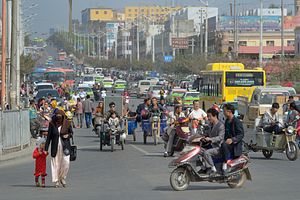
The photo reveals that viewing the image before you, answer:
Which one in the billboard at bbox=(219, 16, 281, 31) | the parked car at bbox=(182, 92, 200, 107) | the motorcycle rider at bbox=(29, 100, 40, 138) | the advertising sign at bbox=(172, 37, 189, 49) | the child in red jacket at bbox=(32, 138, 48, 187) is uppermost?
the billboard at bbox=(219, 16, 281, 31)

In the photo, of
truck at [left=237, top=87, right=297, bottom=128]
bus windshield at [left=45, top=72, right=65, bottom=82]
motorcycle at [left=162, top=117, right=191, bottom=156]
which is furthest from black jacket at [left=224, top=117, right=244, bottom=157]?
bus windshield at [left=45, top=72, right=65, bottom=82]

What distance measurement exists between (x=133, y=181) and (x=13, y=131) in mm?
10133

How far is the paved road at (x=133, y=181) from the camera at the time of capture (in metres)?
17.6

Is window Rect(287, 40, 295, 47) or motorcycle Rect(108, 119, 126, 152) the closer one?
motorcycle Rect(108, 119, 126, 152)

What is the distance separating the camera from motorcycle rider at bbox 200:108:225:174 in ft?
60.1

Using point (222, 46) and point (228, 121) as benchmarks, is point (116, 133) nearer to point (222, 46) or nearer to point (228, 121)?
point (228, 121)

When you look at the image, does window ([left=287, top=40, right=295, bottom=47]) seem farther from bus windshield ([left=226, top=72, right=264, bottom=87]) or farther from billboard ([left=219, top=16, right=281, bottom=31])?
bus windshield ([left=226, top=72, right=264, bottom=87])

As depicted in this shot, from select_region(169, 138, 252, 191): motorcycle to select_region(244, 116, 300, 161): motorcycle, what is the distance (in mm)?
7997

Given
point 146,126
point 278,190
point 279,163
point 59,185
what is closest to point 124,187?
point 59,185

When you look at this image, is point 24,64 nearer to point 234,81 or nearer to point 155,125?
point 234,81

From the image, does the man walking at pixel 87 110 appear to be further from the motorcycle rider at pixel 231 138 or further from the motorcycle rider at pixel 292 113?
the motorcycle rider at pixel 231 138

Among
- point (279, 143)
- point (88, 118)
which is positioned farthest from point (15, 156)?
point (88, 118)

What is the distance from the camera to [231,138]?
1864 centimetres

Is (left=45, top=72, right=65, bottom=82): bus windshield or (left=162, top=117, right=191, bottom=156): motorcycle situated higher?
(left=45, top=72, right=65, bottom=82): bus windshield
